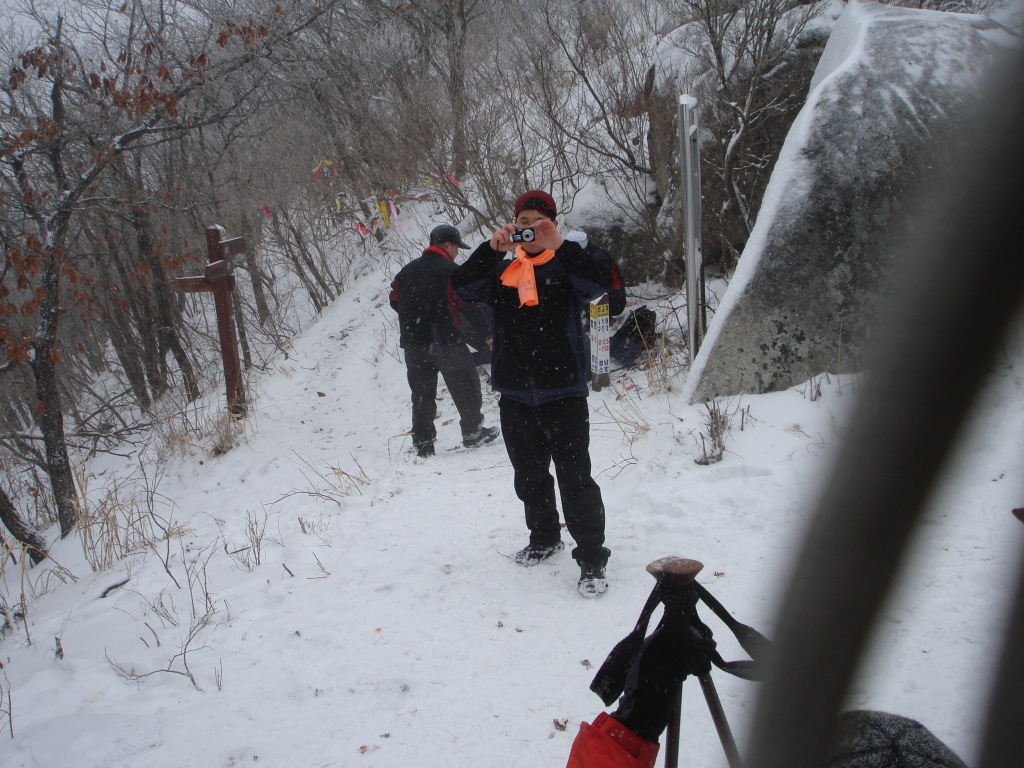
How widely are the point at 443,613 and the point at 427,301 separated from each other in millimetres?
3292

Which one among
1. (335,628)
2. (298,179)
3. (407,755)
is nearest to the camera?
(407,755)

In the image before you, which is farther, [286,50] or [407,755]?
[286,50]

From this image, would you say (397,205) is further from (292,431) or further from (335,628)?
(335,628)

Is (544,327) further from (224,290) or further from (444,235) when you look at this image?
(224,290)

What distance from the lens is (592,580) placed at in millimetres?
3111

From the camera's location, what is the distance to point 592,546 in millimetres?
3109

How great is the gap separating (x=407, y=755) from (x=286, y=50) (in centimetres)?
1442

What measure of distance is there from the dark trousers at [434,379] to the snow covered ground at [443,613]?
0.70m

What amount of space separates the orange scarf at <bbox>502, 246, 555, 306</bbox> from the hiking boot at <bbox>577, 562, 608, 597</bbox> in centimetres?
125

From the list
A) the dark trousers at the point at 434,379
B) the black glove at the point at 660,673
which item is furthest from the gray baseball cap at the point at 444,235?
the black glove at the point at 660,673

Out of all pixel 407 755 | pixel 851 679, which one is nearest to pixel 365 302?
pixel 407 755

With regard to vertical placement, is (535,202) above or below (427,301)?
above

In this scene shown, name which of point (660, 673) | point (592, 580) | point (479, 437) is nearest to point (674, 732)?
point (660, 673)

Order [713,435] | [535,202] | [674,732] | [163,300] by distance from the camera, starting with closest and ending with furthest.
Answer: [674,732] < [535,202] < [713,435] < [163,300]
